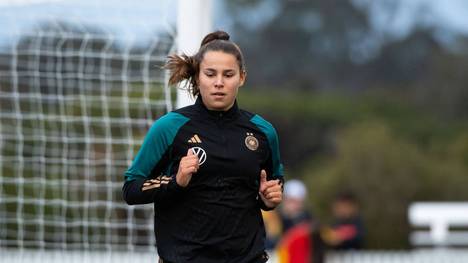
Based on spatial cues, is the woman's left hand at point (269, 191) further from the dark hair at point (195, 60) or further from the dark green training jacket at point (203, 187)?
the dark hair at point (195, 60)

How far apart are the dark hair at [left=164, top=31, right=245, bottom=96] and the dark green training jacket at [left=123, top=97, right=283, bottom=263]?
0.18 m

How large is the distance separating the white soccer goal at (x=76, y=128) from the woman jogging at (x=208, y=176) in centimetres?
285

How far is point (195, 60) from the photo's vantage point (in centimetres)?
560

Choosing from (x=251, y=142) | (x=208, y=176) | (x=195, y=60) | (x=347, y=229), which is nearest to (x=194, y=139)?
(x=208, y=176)

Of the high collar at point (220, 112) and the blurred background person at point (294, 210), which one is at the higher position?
the blurred background person at point (294, 210)

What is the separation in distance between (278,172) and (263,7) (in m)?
58.2

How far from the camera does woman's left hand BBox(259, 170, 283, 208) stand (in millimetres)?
5539

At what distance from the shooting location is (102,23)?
8625 millimetres

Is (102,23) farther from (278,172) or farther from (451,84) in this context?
(451,84)

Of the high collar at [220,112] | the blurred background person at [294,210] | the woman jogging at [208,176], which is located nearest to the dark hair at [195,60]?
the woman jogging at [208,176]

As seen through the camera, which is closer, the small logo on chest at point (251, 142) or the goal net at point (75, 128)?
the small logo on chest at point (251, 142)

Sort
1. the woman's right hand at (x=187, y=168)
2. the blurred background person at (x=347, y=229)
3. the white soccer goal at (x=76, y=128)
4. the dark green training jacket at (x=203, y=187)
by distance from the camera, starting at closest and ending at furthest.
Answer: the woman's right hand at (x=187, y=168), the dark green training jacket at (x=203, y=187), the white soccer goal at (x=76, y=128), the blurred background person at (x=347, y=229)

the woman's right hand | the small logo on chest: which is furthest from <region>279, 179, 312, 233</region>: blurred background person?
the woman's right hand

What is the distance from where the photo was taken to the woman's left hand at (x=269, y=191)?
5.54 meters
